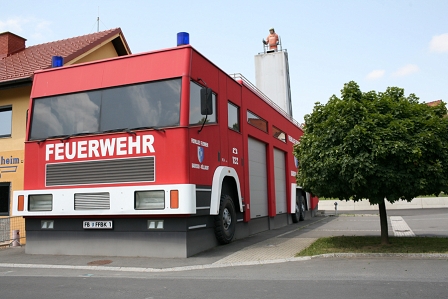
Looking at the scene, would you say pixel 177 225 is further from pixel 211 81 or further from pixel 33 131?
pixel 33 131

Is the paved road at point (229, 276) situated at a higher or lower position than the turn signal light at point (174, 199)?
lower

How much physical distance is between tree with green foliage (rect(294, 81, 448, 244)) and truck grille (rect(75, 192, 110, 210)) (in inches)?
185

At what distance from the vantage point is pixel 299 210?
68.1 feet

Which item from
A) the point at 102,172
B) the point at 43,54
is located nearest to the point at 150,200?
the point at 102,172

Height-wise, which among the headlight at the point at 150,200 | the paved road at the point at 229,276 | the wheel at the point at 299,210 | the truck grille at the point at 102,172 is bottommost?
the paved road at the point at 229,276

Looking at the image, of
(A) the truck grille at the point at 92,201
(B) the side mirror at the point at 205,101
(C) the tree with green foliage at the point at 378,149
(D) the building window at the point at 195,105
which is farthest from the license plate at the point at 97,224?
(C) the tree with green foliage at the point at 378,149

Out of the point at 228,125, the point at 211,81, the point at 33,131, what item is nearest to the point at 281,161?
the point at 228,125

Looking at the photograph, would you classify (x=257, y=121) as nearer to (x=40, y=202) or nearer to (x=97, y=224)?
(x=97, y=224)

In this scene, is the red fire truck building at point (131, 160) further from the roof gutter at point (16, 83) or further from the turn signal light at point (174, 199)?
the roof gutter at point (16, 83)

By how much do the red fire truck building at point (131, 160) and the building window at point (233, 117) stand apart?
0.47m

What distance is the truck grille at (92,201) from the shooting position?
34.1ft

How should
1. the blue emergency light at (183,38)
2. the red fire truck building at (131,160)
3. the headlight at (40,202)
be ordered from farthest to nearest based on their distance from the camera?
the headlight at (40,202), the blue emergency light at (183,38), the red fire truck building at (131,160)

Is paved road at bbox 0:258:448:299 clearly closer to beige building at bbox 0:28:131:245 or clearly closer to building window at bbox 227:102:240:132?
building window at bbox 227:102:240:132

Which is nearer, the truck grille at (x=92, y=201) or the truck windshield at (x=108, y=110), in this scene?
the truck windshield at (x=108, y=110)
